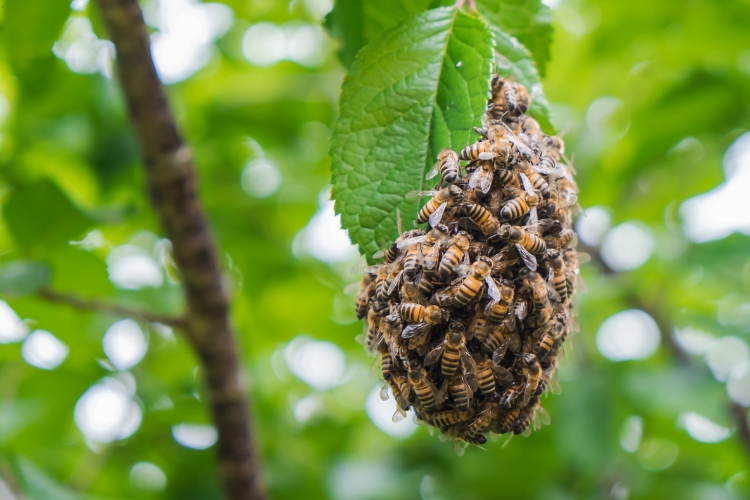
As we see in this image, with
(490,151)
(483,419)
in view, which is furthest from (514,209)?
(483,419)

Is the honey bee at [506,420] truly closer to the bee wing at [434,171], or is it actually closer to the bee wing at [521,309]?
the bee wing at [521,309]

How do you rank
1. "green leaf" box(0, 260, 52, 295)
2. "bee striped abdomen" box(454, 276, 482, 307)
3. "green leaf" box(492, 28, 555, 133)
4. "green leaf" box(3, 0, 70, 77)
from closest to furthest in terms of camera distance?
"bee striped abdomen" box(454, 276, 482, 307), "green leaf" box(492, 28, 555, 133), "green leaf" box(3, 0, 70, 77), "green leaf" box(0, 260, 52, 295)

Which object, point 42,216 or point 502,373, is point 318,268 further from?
point 502,373

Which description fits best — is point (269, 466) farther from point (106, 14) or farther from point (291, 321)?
point (106, 14)

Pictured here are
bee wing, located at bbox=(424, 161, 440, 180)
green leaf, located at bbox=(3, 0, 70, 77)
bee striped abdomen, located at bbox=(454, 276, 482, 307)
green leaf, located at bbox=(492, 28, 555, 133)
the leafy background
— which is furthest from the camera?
the leafy background

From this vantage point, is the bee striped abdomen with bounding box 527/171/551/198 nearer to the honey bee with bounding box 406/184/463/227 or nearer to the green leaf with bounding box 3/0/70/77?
the honey bee with bounding box 406/184/463/227

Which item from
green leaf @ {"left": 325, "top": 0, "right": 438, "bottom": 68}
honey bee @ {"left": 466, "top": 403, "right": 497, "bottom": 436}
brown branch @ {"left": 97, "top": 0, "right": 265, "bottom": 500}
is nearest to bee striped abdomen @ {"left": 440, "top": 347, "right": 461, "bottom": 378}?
honey bee @ {"left": 466, "top": 403, "right": 497, "bottom": 436}

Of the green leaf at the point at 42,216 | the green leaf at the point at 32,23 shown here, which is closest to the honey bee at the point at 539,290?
the green leaf at the point at 32,23
